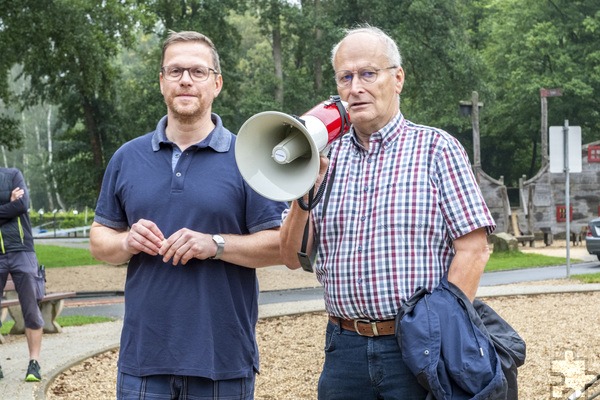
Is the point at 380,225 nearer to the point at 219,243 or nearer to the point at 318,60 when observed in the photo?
the point at 219,243

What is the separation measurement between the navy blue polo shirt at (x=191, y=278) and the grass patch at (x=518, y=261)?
1882cm

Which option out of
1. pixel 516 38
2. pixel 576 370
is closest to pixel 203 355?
pixel 576 370

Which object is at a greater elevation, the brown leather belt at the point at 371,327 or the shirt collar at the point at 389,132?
the shirt collar at the point at 389,132

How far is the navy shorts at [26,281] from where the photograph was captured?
841cm

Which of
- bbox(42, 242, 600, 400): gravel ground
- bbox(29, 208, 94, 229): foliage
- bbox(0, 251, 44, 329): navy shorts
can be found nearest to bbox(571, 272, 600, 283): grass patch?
bbox(42, 242, 600, 400): gravel ground

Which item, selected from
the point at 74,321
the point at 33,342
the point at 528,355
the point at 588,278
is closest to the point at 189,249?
the point at 33,342

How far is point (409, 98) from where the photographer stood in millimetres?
43156

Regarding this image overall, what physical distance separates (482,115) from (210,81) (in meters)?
47.8

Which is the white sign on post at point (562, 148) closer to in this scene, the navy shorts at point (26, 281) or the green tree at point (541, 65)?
the navy shorts at point (26, 281)

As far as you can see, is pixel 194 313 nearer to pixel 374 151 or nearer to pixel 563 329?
pixel 374 151

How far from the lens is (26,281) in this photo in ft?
28.0

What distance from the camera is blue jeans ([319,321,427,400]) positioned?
133 inches

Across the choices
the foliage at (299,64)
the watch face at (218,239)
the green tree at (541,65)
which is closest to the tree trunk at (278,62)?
the foliage at (299,64)

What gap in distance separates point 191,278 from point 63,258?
28583 millimetres
